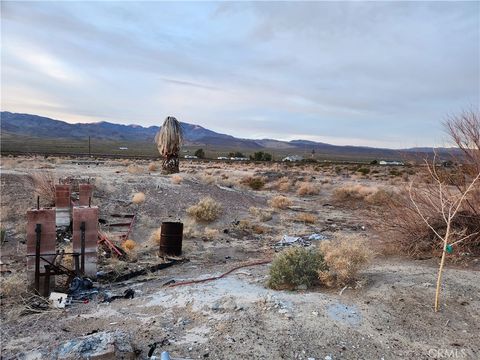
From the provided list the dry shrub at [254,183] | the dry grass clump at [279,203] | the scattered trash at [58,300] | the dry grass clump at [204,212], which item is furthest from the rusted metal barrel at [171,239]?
the dry shrub at [254,183]

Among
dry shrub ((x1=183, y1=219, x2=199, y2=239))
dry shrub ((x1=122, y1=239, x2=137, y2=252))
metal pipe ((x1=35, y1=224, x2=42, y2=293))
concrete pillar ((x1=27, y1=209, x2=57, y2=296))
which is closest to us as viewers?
metal pipe ((x1=35, y1=224, x2=42, y2=293))

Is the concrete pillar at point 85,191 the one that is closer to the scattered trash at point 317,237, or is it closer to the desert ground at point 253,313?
the desert ground at point 253,313

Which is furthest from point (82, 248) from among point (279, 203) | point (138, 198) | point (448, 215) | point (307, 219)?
point (279, 203)

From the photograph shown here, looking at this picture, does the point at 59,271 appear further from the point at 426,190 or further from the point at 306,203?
the point at 306,203

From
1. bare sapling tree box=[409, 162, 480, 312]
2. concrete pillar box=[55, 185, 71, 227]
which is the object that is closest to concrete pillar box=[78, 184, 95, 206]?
concrete pillar box=[55, 185, 71, 227]

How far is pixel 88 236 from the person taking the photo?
8.54 metres

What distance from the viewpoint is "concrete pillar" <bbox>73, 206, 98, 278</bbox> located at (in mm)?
8461

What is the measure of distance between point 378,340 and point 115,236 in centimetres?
871

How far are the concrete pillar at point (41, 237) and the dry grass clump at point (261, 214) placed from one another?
9.21 m

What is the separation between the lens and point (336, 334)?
5.38m

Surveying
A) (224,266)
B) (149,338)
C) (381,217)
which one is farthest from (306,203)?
(149,338)

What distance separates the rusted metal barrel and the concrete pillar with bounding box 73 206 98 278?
2.26 m

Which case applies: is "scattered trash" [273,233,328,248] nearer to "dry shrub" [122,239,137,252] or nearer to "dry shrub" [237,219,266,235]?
"dry shrub" [237,219,266,235]

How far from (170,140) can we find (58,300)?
47.0 ft
